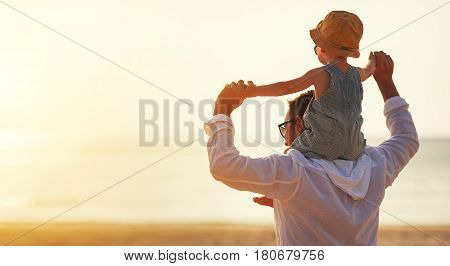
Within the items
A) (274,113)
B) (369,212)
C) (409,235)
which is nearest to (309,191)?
(369,212)

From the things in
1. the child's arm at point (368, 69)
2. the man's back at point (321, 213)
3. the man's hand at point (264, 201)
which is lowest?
the man's back at point (321, 213)

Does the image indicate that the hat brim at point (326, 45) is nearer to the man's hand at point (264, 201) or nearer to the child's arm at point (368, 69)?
the child's arm at point (368, 69)

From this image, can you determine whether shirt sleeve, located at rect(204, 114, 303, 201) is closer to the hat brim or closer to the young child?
the young child

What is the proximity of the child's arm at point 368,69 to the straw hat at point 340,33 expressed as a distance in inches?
3.8

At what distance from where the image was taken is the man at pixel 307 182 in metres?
1.96

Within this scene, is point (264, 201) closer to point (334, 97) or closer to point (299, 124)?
point (299, 124)

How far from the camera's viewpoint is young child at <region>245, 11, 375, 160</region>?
2.08 metres

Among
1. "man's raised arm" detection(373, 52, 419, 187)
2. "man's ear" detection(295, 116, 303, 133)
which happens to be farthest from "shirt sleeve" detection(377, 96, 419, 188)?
"man's ear" detection(295, 116, 303, 133)

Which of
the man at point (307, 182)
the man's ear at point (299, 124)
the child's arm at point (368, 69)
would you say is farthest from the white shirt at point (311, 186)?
the child's arm at point (368, 69)

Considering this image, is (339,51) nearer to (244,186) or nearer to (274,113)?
(244,186)

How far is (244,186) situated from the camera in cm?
197

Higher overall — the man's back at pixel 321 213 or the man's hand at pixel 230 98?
the man's hand at pixel 230 98

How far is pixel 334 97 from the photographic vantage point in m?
2.08

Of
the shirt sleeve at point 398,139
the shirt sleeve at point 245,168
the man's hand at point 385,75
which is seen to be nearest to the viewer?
the shirt sleeve at point 245,168
